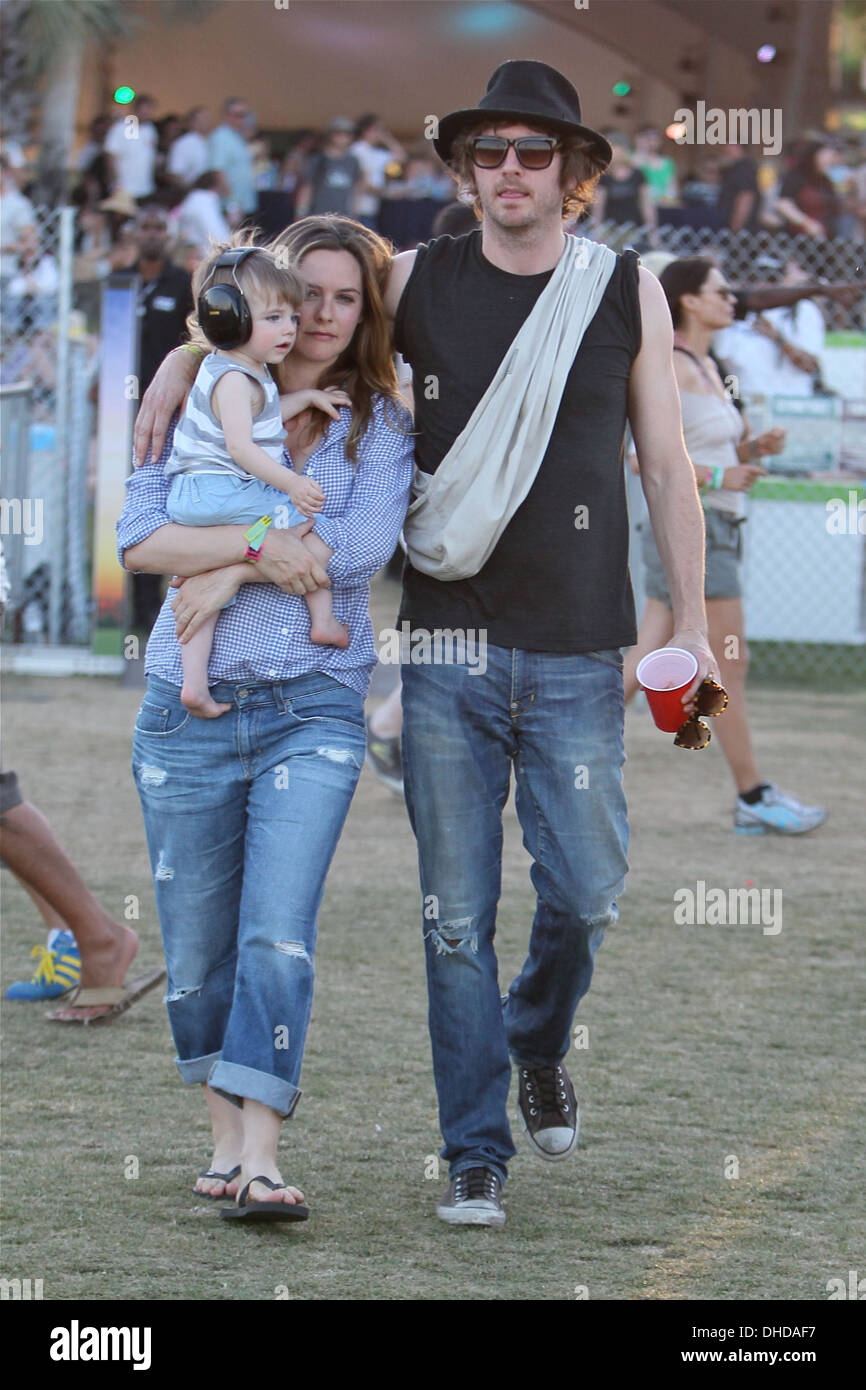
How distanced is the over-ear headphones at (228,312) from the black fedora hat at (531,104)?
520 mm

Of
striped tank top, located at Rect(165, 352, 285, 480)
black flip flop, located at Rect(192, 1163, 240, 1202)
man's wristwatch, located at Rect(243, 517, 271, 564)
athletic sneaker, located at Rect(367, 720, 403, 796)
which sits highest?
athletic sneaker, located at Rect(367, 720, 403, 796)

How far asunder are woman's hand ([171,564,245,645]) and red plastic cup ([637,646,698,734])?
78cm

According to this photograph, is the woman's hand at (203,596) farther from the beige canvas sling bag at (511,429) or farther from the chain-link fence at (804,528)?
the chain-link fence at (804,528)

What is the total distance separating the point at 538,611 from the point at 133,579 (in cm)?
825

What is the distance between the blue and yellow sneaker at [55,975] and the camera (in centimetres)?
543

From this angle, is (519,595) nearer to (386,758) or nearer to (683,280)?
(683,280)

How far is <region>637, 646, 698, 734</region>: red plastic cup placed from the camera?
3.70 m

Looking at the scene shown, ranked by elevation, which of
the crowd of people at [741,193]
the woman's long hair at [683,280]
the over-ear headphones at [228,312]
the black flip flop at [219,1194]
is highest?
the crowd of people at [741,193]

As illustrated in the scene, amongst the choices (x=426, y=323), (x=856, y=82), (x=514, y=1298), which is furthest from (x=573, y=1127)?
(x=856, y=82)

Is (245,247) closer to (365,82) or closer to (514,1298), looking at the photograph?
(514,1298)

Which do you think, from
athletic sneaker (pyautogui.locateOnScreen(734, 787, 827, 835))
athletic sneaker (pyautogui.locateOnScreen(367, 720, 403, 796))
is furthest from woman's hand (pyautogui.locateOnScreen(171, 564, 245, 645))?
athletic sneaker (pyautogui.locateOnScreen(734, 787, 827, 835))

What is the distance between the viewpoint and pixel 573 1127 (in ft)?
13.8

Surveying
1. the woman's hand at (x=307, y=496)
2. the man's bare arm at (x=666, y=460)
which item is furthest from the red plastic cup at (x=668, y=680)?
the woman's hand at (x=307, y=496)

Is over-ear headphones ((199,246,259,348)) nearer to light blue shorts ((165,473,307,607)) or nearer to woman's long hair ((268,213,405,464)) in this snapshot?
woman's long hair ((268,213,405,464))
